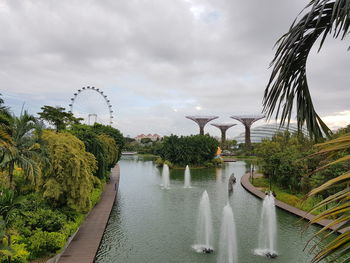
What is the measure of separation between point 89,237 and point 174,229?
4.55 metres

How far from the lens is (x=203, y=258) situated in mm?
12055

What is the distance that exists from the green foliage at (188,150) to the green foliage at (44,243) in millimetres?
36664

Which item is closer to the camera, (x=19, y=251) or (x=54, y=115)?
(x=19, y=251)

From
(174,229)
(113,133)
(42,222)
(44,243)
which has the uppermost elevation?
(113,133)

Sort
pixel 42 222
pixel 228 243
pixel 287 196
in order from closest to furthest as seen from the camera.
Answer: pixel 42 222 → pixel 228 243 → pixel 287 196

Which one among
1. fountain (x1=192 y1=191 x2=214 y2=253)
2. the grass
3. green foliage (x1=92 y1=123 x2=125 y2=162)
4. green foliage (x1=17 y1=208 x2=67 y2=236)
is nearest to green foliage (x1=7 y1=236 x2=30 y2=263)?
green foliage (x1=17 y1=208 x2=67 y2=236)

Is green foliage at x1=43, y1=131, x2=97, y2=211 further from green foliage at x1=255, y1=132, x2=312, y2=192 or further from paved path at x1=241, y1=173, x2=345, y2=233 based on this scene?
green foliage at x1=255, y1=132, x2=312, y2=192

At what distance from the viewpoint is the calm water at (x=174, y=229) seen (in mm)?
12250

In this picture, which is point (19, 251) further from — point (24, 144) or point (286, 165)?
point (286, 165)

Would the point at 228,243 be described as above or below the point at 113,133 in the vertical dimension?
below

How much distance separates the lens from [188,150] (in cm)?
4769

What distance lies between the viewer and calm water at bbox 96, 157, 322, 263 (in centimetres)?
1225

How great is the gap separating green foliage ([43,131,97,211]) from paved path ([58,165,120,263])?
1.37 meters

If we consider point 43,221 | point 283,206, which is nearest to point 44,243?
point 43,221
